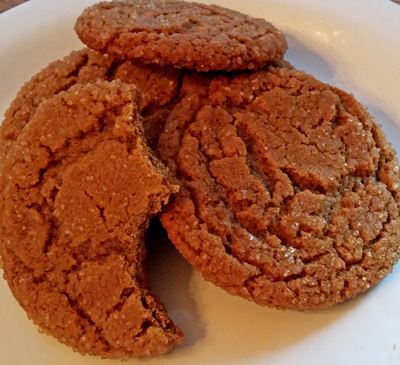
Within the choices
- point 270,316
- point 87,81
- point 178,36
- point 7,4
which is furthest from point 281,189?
point 7,4

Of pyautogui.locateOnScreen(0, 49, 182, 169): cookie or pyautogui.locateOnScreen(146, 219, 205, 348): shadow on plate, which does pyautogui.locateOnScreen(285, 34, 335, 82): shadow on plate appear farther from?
pyautogui.locateOnScreen(146, 219, 205, 348): shadow on plate

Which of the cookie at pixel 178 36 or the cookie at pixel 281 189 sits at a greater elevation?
the cookie at pixel 178 36

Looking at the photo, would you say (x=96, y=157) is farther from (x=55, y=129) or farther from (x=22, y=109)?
(x=22, y=109)

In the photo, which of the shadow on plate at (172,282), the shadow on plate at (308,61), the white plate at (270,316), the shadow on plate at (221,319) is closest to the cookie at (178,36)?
the shadow on plate at (308,61)

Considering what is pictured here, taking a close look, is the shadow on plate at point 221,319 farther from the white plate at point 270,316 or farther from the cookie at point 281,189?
the cookie at point 281,189

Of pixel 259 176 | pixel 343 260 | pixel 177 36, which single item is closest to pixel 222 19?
pixel 177 36

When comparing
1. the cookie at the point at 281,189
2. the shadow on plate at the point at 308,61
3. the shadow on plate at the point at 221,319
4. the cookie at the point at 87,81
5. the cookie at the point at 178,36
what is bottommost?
the shadow on plate at the point at 221,319
